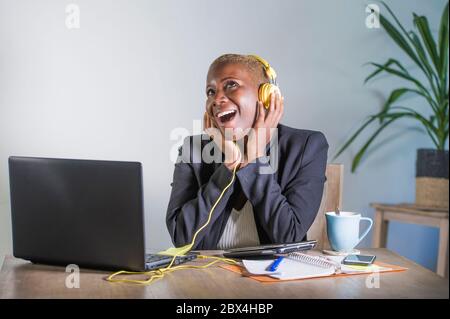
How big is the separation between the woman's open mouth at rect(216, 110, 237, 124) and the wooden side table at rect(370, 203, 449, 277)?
5.09 ft

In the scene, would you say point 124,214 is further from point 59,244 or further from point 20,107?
point 20,107

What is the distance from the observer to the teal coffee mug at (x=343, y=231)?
56.6 inches

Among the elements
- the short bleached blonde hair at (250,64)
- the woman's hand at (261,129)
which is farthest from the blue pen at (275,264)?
the short bleached blonde hair at (250,64)

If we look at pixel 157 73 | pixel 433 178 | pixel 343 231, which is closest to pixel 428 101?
pixel 433 178

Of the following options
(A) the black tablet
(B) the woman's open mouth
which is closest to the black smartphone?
(A) the black tablet

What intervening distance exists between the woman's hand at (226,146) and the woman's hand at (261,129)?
0.09ft

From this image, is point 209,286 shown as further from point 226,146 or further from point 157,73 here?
point 157,73

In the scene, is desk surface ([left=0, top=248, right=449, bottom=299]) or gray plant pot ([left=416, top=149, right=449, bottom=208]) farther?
gray plant pot ([left=416, top=149, right=449, bottom=208])

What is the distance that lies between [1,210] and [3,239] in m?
0.13

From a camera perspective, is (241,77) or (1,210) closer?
(241,77)

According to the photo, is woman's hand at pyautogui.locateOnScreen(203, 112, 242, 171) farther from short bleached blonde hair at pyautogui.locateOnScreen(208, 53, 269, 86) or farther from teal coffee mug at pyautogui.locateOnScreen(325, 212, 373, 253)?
teal coffee mug at pyautogui.locateOnScreen(325, 212, 373, 253)

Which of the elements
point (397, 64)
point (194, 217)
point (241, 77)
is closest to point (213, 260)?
point (194, 217)

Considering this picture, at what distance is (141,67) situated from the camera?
269 centimetres

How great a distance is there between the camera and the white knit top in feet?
5.54
